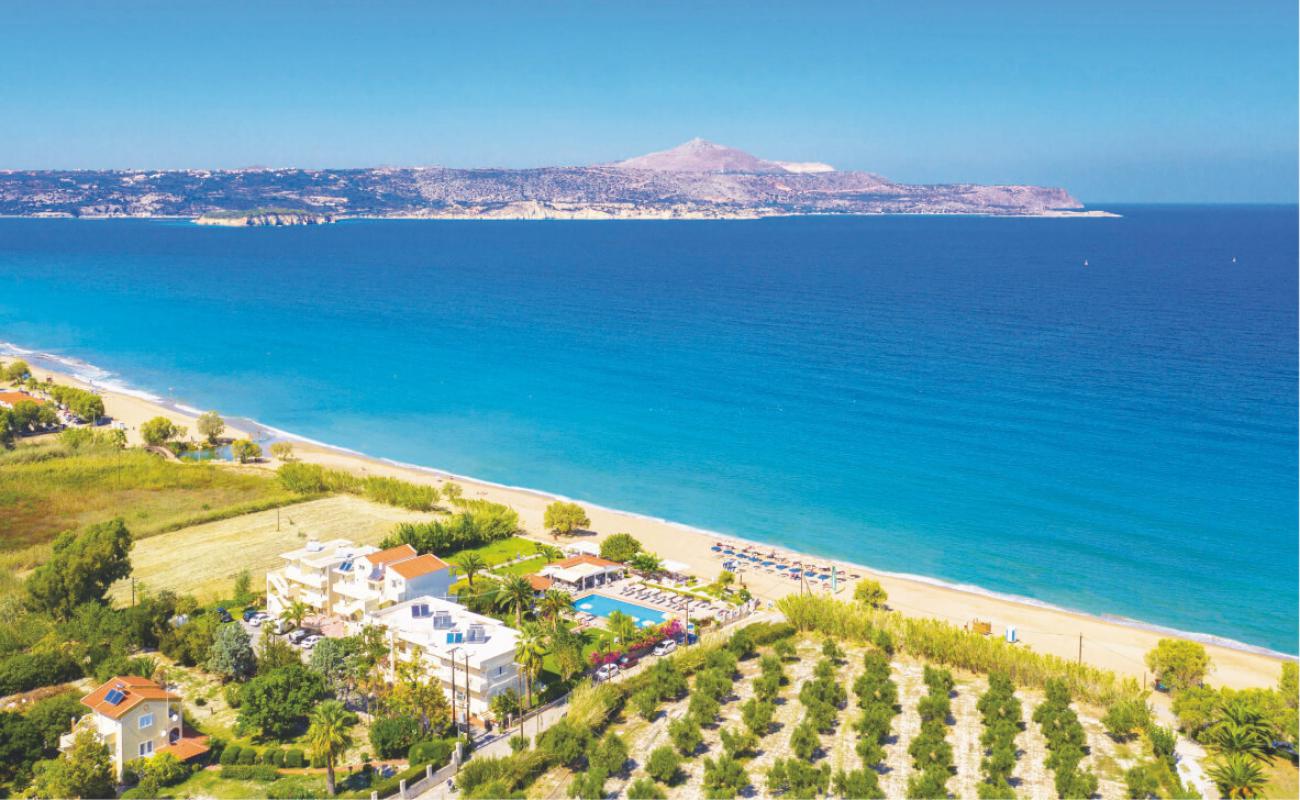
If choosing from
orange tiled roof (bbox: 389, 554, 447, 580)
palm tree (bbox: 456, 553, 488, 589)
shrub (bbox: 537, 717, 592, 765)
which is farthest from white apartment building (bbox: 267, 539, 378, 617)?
shrub (bbox: 537, 717, 592, 765)

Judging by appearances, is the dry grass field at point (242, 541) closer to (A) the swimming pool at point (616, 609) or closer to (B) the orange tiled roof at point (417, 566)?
(B) the orange tiled roof at point (417, 566)

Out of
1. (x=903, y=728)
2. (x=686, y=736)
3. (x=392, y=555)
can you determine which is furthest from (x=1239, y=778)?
(x=392, y=555)

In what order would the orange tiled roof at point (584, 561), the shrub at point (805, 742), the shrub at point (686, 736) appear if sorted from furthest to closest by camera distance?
the orange tiled roof at point (584, 561) → the shrub at point (686, 736) → the shrub at point (805, 742)

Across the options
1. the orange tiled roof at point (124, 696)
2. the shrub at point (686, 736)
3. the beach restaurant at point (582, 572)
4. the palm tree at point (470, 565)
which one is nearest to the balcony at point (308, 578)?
the palm tree at point (470, 565)

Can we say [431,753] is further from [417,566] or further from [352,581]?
[352,581]

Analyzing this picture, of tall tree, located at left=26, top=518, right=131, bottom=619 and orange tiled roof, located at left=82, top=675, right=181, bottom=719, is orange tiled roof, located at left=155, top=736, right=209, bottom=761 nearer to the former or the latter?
orange tiled roof, located at left=82, top=675, right=181, bottom=719

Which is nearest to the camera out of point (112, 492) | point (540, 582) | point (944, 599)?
point (540, 582)
